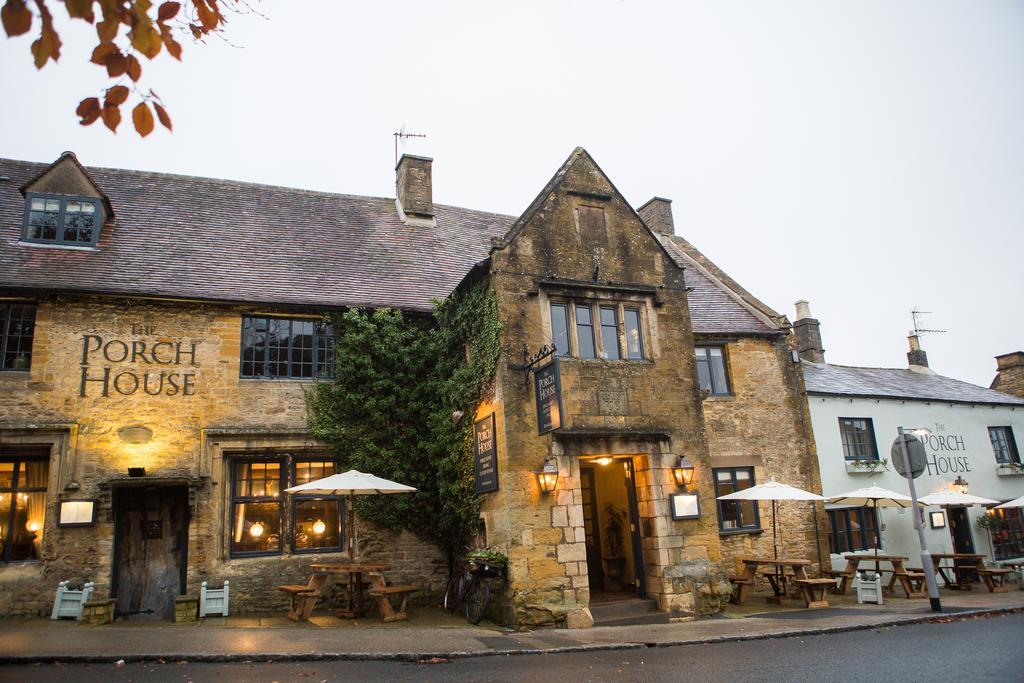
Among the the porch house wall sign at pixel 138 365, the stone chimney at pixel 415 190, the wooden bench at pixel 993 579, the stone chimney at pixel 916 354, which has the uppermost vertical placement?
the stone chimney at pixel 415 190

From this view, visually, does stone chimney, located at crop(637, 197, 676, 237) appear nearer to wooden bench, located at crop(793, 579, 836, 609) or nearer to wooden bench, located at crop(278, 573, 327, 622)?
wooden bench, located at crop(793, 579, 836, 609)

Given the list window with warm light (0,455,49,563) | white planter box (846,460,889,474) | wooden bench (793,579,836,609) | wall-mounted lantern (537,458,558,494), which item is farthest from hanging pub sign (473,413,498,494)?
white planter box (846,460,889,474)

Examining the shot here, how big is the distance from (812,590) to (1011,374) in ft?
59.8

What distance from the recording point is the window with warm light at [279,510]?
44.6 feet

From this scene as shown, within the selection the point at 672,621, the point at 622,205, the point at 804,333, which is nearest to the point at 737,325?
the point at 622,205

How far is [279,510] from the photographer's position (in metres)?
→ 13.9

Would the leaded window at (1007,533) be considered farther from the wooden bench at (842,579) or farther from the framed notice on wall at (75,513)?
the framed notice on wall at (75,513)

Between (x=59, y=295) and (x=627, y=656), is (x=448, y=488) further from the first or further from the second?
(x=59, y=295)

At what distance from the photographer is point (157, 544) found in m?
13.2

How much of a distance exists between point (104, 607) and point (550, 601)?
24.3ft

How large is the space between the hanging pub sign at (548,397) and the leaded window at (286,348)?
519 centimetres

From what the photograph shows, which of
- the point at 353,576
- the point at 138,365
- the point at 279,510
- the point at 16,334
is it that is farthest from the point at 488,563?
the point at 16,334

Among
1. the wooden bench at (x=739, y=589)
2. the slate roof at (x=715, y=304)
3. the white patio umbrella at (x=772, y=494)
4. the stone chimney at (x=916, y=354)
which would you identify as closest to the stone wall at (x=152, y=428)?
the wooden bench at (x=739, y=589)

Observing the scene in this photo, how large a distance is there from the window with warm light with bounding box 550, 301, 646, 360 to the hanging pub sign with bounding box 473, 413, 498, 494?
1961mm
